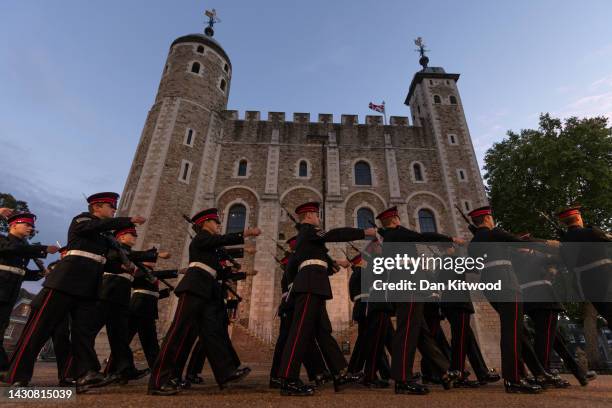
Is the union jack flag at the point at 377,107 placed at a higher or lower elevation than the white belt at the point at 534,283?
higher

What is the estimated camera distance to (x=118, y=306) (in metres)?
5.09

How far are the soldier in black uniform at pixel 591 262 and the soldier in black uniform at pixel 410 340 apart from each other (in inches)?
80.0

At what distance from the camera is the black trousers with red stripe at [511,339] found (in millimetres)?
4062

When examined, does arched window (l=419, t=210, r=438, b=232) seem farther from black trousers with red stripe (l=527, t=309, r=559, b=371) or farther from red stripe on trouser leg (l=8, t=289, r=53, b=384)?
red stripe on trouser leg (l=8, t=289, r=53, b=384)

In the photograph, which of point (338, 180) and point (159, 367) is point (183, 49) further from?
point (159, 367)

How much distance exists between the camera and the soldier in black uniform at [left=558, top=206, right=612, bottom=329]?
454 centimetres

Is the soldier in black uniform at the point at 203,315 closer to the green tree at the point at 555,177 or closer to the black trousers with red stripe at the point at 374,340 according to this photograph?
the black trousers with red stripe at the point at 374,340

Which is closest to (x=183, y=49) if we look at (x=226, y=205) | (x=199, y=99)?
(x=199, y=99)

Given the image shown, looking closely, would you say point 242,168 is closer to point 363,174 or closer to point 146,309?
point 363,174

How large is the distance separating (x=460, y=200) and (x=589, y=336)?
27.9 ft

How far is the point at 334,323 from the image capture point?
608 inches

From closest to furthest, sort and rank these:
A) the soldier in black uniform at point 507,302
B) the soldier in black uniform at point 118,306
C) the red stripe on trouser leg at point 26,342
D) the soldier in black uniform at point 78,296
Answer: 1. the red stripe on trouser leg at point 26,342
2. the soldier in black uniform at point 78,296
3. the soldier in black uniform at point 507,302
4. the soldier in black uniform at point 118,306

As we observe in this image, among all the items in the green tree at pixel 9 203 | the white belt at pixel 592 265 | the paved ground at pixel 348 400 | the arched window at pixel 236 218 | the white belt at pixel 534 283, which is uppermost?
the green tree at pixel 9 203

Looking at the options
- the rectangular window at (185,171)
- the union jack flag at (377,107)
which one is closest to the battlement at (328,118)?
the union jack flag at (377,107)
